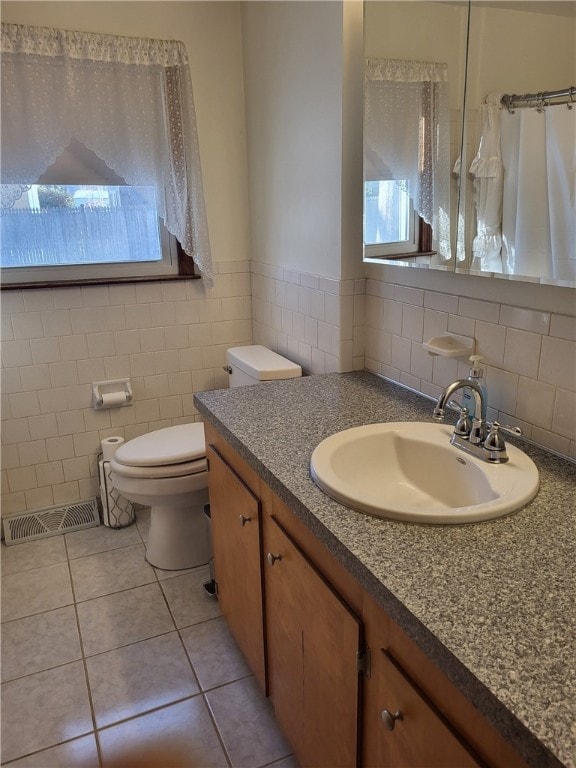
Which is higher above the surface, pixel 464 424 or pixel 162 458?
pixel 464 424

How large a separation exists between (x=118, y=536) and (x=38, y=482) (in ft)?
1.43

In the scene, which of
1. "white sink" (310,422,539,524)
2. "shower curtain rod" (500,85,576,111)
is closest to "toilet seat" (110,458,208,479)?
"white sink" (310,422,539,524)

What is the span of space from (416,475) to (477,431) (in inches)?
8.3

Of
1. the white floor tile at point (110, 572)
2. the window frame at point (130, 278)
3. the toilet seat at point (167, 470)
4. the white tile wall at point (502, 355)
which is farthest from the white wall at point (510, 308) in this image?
the white floor tile at point (110, 572)

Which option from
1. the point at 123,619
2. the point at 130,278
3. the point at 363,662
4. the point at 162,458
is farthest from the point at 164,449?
the point at 363,662

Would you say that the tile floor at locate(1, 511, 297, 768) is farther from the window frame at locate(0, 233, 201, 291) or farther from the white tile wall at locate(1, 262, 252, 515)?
the window frame at locate(0, 233, 201, 291)

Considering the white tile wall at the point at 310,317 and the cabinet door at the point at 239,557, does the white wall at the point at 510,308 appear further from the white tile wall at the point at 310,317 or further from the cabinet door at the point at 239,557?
the cabinet door at the point at 239,557

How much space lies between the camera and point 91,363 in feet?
8.53

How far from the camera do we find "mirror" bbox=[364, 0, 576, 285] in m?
1.15

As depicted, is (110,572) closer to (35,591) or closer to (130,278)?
(35,591)

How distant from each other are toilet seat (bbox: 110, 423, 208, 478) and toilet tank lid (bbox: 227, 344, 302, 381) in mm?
353

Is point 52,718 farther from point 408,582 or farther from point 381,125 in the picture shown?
point 381,125

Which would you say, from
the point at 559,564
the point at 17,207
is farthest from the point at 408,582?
the point at 17,207

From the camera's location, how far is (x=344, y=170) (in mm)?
1851
